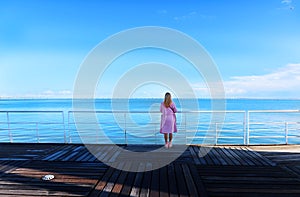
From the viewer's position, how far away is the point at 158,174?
8.89ft

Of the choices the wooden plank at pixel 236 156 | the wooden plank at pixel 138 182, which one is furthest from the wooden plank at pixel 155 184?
the wooden plank at pixel 236 156

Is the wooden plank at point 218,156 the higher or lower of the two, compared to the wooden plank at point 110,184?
lower

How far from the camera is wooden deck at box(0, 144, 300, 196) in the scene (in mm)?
2260

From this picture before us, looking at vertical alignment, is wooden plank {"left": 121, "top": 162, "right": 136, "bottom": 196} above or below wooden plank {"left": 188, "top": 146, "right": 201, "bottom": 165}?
above

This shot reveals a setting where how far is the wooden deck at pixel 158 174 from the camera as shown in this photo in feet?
7.41

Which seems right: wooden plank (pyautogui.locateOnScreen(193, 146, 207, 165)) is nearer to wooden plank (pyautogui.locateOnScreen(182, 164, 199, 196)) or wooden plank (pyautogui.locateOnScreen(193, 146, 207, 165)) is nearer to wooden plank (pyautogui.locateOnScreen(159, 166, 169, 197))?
wooden plank (pyautogui.locateOnScreen(182, 164, 199, 196))

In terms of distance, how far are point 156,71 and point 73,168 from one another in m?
2.88

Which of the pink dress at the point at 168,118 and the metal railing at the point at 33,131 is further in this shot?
the metal railing at the point at 33,131

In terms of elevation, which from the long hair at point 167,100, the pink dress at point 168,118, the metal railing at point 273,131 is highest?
the long hair at point 167,100

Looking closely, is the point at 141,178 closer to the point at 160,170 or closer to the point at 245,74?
the point at 160,170

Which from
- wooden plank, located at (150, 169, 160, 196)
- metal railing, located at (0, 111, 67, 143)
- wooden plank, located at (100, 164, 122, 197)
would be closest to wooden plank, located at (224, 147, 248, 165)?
wooden plank, located at (150, 169, 160, 196)

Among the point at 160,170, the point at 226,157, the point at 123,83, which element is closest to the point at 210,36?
the point at 123,83

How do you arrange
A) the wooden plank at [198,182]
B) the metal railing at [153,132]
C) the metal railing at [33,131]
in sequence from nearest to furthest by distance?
the wooden plank at [198,182]
the metal railing at [153,132]
the metal railing at [33,131]

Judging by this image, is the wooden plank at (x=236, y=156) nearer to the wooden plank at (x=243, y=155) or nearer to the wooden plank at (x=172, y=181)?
the wooden plank at (x=243, y=155)
